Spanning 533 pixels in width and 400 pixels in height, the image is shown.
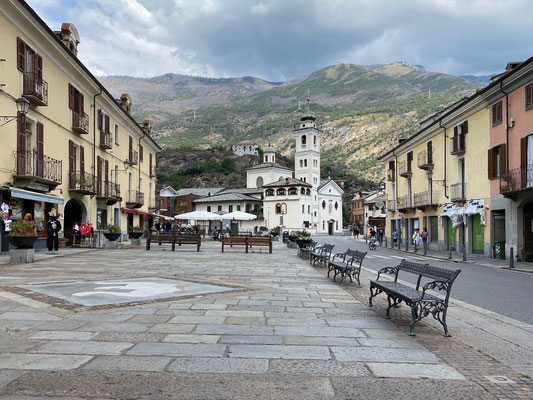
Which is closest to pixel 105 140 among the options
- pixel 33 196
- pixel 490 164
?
pixel 33 196

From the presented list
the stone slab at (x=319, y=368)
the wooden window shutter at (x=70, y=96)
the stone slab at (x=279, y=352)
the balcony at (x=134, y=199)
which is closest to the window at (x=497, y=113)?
the stone slab at (x=279, y=352)

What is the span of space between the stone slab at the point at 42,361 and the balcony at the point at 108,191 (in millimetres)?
23755

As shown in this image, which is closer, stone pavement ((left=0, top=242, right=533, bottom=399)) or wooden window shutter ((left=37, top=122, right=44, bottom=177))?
stone pavement ((left=0, top=242, right=533, bottom=399))

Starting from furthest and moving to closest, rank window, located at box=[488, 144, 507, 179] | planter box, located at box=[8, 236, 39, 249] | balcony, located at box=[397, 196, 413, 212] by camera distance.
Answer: balcony, located at box=[397, 196, 413, 212] → window, located at box=[488, 144, 507, 179] → planter box, located at box=[8, 236, 39, 249]

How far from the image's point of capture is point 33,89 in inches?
708

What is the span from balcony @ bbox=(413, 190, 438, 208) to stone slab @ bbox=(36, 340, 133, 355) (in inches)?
1155

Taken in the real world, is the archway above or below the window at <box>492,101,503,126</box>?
below

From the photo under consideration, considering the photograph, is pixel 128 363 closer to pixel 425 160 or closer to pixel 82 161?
pixel 82 161

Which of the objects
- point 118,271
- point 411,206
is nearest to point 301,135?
point 411,206

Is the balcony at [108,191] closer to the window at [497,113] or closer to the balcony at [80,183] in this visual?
the balcony at [80,183]

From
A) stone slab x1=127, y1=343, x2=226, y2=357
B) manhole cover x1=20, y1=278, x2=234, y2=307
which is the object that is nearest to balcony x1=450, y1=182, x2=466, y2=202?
manhole cover x1=20, y1=278, x2=234, y2=307

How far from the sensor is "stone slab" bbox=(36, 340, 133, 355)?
4.70 metres

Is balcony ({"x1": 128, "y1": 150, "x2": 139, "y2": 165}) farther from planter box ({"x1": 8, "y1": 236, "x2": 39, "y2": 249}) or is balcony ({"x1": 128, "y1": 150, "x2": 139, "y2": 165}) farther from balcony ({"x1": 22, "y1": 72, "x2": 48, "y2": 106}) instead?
planter box ({"x1": 8, "y1": 236, "x2": 39, "y2": 249})

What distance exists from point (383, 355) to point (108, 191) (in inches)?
1074
